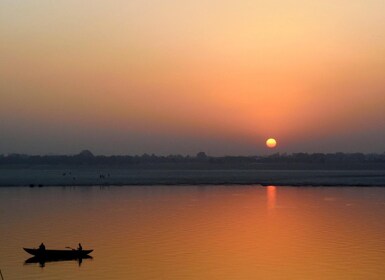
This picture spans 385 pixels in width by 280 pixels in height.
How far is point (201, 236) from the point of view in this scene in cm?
3800

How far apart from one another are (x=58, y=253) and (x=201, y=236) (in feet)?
32.7

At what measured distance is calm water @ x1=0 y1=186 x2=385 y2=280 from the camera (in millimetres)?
28016

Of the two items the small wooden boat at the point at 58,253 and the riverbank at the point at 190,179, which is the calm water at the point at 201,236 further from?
the riverbank at the point at 190,179

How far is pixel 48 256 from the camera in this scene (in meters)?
31.9

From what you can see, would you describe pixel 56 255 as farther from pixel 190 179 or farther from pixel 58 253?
pixel 190 179

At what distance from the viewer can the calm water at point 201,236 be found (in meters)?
28.0

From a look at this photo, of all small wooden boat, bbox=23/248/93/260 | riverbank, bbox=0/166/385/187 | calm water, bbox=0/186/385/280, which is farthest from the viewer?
riverbank, bbox=0/166/385/187

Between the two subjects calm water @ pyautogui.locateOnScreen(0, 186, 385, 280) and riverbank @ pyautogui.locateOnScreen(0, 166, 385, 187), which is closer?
calm water @ pyautogui.locateOnScreen(0, 186, 385, 280)

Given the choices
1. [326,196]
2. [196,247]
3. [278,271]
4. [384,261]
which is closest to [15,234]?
[196,247]

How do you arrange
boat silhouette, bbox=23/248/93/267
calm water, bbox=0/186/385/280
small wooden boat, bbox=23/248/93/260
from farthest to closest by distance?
1. small wooden boat, bbox=23/248/93/260
2. boat silhouette, bbox=23/248/93/267
3. calm water, bbox=0/186/385/280

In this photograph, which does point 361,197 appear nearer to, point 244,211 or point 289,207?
point 289,207

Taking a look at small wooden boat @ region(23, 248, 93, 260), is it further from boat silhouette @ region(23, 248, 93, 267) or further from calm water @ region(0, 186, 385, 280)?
calm water @ region(0, 186, 385, 280)

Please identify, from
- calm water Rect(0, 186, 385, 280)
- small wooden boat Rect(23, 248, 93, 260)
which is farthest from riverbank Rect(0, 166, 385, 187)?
small wooden boat Rect(23, 248, 93, 260)

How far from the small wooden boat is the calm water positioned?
21.5 inches
